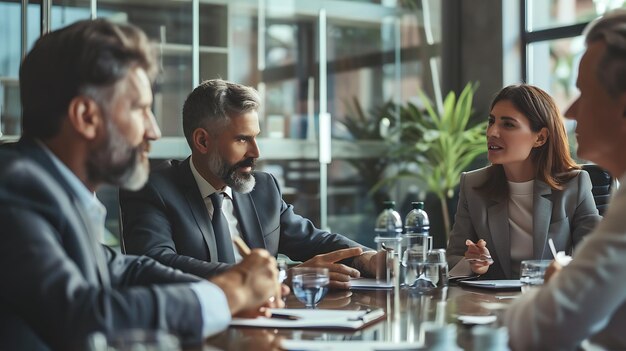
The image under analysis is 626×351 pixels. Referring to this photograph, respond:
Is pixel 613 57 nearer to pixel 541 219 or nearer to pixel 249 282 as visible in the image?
pixel 249 282

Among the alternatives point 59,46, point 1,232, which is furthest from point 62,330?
point 59,46

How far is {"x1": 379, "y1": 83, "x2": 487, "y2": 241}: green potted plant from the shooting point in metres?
6.22

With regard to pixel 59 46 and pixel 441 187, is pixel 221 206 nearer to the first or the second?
pixel 59 46

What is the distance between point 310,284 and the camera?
7.11 ft

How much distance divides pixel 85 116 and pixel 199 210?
50.0 inches

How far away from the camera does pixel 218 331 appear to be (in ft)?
5.79

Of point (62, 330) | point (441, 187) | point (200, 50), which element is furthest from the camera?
point (441, 187)

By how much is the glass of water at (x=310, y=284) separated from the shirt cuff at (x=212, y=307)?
44 cm

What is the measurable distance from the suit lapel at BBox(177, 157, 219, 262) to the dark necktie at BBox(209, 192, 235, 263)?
0.09 ft

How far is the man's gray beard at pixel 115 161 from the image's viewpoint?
181cm

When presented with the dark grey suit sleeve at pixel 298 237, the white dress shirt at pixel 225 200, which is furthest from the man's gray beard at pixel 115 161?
the dark grey suit sleeve at pixel 298 237

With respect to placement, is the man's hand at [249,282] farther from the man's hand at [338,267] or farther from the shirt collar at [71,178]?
the man's hand at [338,267]

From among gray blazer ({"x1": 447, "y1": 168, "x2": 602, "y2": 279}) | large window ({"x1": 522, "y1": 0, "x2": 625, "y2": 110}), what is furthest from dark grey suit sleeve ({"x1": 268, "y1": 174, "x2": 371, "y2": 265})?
large window ({"x1": 522, "y1": 0, "x2": 625, "y2": 110})

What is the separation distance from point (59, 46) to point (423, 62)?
17.3 feet
